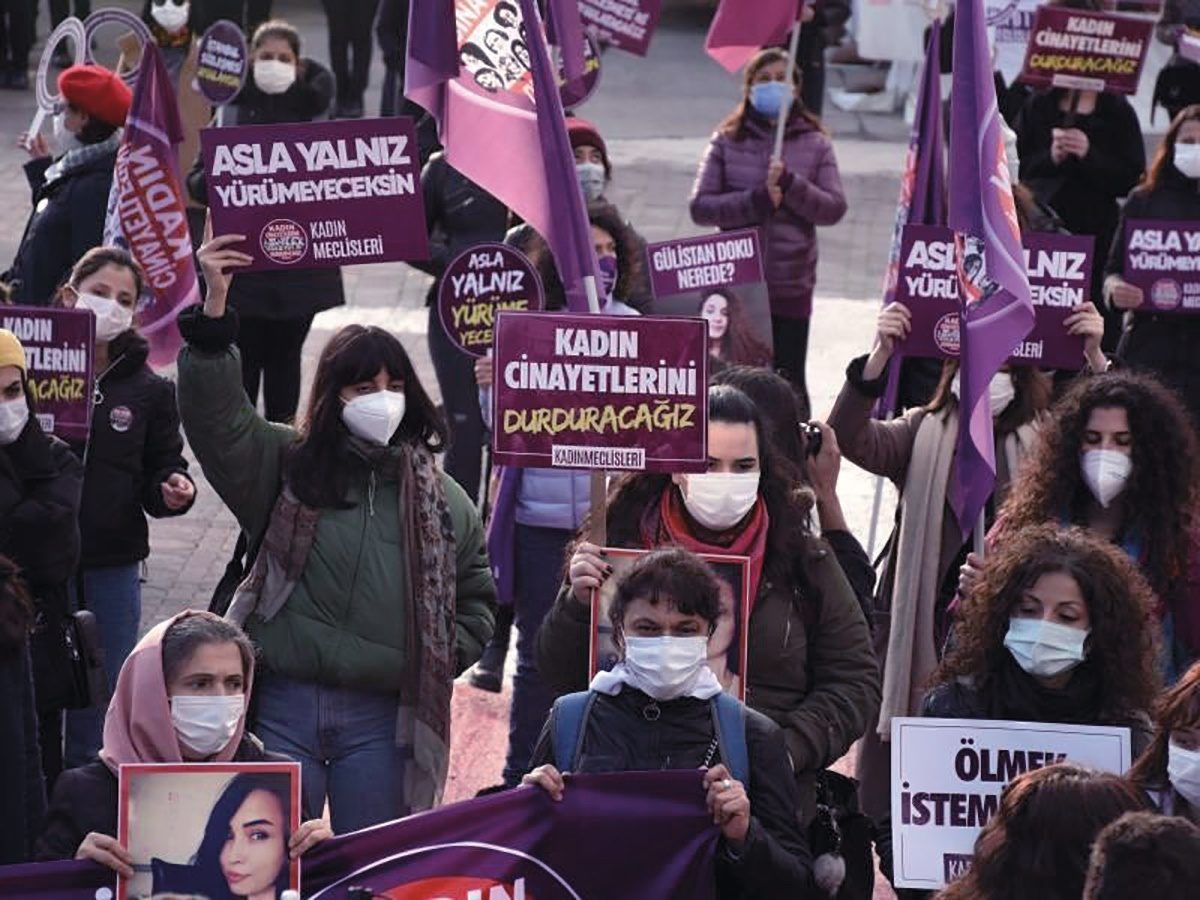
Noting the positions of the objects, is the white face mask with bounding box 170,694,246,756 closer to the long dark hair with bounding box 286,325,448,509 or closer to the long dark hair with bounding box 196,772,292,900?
the long dark hair with bounding box 196,772,292,900

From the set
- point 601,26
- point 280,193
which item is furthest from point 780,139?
point 280,193

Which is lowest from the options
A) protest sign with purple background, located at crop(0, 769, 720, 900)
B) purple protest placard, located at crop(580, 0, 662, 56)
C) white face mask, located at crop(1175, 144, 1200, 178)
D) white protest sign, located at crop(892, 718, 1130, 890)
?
protest sign with purple background, located at crop(0, 769, 720, 900)

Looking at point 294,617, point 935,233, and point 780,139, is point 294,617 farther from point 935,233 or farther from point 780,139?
point 780,139

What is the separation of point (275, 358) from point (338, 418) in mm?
A: 5042

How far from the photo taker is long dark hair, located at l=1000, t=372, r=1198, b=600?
7.66 meters

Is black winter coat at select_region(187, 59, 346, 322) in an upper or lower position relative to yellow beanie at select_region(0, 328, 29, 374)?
upper

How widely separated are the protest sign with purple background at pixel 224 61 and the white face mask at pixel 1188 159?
4762 mm

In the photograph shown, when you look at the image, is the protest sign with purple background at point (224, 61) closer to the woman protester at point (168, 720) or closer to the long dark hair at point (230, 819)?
the woman protester at point (168, 720)

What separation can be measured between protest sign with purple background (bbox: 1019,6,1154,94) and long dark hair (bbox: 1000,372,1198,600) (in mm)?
5447

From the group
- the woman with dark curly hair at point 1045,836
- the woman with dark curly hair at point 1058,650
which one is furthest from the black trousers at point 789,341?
the woman with dark curly hair at point 1045,836

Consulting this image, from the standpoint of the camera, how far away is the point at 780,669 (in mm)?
6820

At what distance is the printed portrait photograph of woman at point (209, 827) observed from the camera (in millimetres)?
5711

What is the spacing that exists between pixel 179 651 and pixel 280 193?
239 centimetres

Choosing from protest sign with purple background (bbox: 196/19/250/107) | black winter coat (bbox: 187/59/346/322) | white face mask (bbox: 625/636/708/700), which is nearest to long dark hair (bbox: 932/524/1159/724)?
white face mask (bbox: 625/636/708/700)
